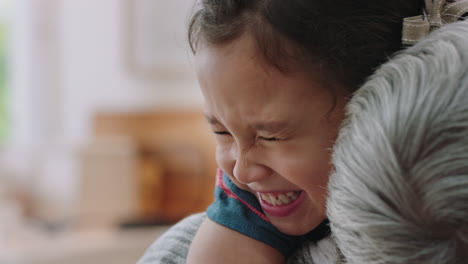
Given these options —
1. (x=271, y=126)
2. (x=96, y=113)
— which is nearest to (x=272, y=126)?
(x=271, y=126)

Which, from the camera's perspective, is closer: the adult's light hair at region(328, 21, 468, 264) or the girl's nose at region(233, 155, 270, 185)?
the adult's light hair at region(328, 21, 468, 264)

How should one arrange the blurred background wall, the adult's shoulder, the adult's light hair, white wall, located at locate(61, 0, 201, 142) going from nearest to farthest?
the adult's light hair
the adult's shoulder
the blurred background wall
white wall, located at locate(61, 0, 201, 142)

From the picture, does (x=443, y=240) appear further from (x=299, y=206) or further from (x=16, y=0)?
(x=16, y=0)

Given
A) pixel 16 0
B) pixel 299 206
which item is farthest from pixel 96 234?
pixel 299 206

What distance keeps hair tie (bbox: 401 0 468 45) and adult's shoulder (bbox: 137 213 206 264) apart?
0.98ft

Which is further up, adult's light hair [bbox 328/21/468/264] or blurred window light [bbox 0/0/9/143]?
adult's light hair [bbox 328/21/468/264]

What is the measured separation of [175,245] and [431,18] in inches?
12.9

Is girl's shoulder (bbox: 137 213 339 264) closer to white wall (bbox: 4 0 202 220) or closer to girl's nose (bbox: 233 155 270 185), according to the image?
girl's nose (bbox: 233 155 270 185)

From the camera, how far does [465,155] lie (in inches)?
15.7

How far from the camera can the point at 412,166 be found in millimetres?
408

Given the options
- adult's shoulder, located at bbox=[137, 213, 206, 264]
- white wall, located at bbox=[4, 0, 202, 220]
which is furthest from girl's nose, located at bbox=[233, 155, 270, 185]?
white wall, located at bbox=[4, 0, 202, 220]

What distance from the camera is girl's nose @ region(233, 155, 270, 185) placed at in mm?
577

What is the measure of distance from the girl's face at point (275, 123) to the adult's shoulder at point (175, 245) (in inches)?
4.8

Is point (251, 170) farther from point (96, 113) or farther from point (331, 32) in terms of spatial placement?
point (96, 113)
